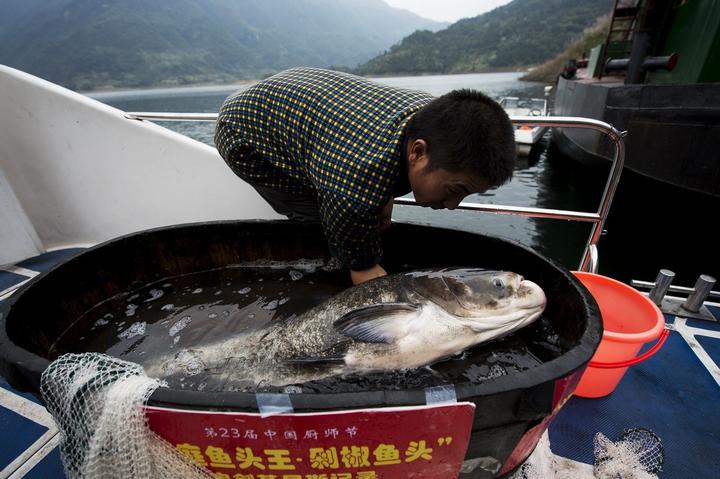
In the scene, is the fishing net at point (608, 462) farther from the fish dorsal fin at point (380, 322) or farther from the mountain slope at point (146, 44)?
the mountain slope at point (146, 44)

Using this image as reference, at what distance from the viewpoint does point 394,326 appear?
1.97 metres

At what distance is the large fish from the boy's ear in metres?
0.76

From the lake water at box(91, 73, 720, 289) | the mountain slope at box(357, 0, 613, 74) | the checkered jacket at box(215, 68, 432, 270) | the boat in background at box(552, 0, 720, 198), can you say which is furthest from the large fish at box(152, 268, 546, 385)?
the mountain slope at box(357, 0, 613, 74)

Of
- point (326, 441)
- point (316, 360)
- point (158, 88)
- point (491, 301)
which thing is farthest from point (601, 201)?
point (158, 88)

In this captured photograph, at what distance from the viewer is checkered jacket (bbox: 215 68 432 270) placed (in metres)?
1.83

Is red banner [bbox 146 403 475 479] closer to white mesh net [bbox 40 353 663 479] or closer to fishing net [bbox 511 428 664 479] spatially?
white mesh net [bbox 40 353 663 479]

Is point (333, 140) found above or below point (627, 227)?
above

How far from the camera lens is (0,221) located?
12.4 feet

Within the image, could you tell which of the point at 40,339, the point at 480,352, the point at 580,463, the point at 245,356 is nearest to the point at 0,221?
the point at 40,339

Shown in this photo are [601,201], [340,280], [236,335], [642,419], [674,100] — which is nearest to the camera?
[642,419]

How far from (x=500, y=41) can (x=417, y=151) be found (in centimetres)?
10794

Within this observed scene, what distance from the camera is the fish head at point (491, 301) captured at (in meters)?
1.94

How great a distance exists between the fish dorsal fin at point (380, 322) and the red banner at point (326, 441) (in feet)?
2.30

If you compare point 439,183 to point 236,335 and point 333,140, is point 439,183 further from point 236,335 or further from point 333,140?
point 236,335
